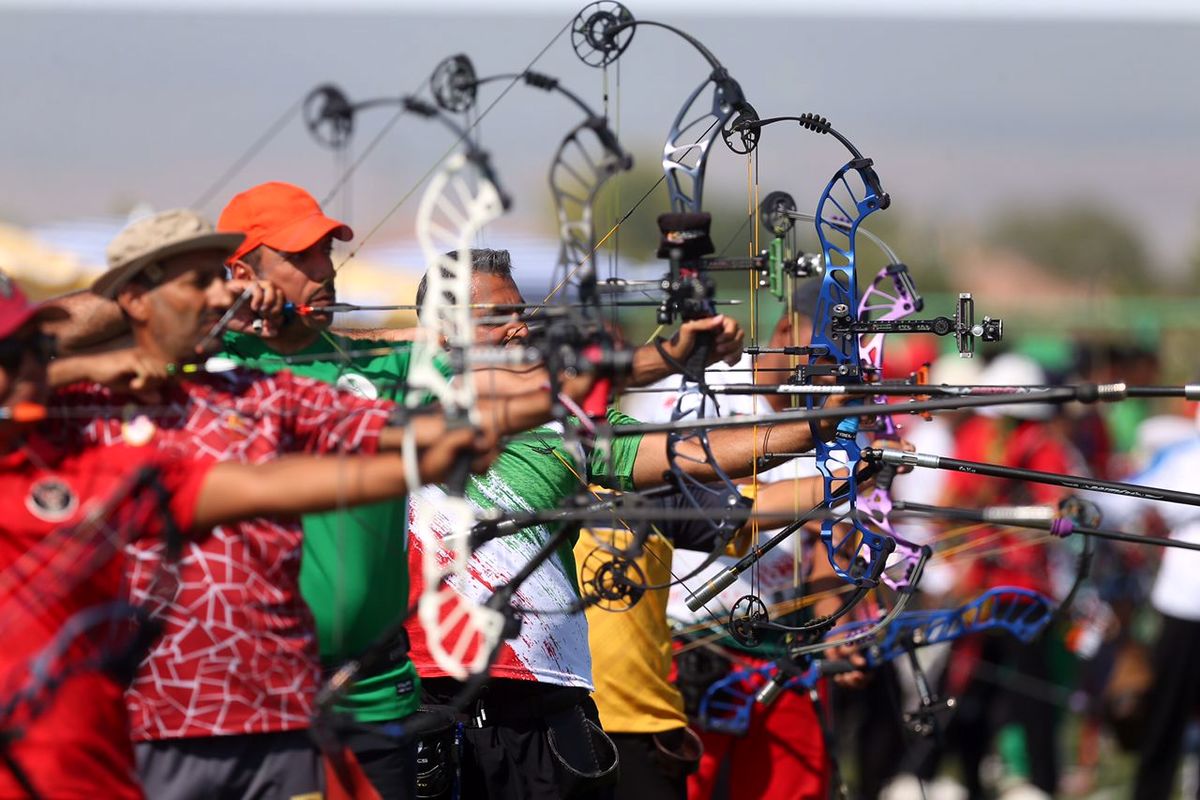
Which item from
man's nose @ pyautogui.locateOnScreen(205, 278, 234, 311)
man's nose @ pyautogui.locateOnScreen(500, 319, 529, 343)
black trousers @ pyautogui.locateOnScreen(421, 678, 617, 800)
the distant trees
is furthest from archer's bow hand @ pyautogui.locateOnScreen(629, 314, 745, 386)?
the distant trees

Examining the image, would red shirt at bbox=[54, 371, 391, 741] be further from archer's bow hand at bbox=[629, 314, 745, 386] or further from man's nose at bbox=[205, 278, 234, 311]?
archer's bow hand at bbox=[629, 314, 745, 386]

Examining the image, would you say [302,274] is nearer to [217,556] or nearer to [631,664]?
[217,556]

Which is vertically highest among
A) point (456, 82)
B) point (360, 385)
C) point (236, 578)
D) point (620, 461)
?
point (456, 82)

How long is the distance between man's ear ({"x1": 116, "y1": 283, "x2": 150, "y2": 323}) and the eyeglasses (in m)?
0.17

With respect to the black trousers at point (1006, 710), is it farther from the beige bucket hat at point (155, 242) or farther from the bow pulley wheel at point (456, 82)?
the beige bucket hat at point (155, 242)

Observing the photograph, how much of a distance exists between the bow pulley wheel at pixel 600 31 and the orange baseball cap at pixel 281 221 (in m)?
0.74

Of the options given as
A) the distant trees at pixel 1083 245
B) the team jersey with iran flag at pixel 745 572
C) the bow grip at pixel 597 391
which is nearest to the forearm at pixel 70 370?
the bow grip at pixel 597 391

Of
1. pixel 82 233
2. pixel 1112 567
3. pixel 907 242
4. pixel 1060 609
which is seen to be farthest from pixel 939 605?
pixel 907 242

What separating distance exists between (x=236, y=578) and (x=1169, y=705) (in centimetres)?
594

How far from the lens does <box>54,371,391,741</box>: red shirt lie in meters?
3.45

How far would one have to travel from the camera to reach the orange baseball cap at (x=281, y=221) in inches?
173

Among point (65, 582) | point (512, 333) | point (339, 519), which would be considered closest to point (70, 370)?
point (65, 582)

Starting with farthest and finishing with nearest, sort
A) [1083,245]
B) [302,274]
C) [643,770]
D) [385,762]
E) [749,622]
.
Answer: [1083,245]
[643,770]
[749,622]
[302,274]
[385,762]

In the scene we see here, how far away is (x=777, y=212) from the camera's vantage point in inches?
190
